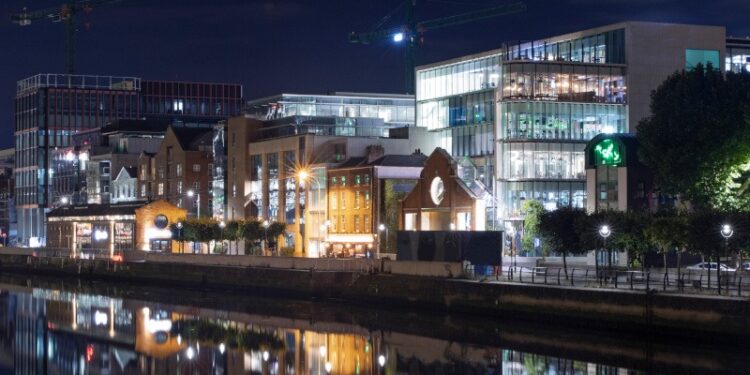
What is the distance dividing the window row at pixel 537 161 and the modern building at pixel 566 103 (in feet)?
0.31

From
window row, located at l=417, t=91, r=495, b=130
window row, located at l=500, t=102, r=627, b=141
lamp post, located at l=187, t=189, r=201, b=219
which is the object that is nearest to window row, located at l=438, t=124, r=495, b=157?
window row, located at l=417, t=91, r=495, b=130

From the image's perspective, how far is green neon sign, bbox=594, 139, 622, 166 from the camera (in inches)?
3728

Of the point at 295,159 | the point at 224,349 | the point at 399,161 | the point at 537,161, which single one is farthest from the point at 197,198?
the point at 224,349

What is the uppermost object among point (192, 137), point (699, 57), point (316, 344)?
point (699, 57)

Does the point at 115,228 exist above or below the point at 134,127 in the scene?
below

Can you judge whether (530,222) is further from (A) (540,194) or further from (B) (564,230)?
(B) (564,230)

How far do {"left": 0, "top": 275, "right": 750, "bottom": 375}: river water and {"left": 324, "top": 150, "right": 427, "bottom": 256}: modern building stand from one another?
20409 mm

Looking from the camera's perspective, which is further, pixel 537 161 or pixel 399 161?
pixel 537 161

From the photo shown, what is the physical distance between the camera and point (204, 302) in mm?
94375

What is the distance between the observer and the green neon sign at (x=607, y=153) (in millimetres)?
94688

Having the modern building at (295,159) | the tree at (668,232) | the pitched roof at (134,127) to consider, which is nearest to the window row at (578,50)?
the modern building at (295,159)

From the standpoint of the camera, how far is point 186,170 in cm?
15112

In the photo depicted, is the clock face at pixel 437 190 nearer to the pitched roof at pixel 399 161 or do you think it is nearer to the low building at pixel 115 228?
the pitched roof at pixel 399 161

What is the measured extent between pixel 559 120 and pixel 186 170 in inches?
2148
